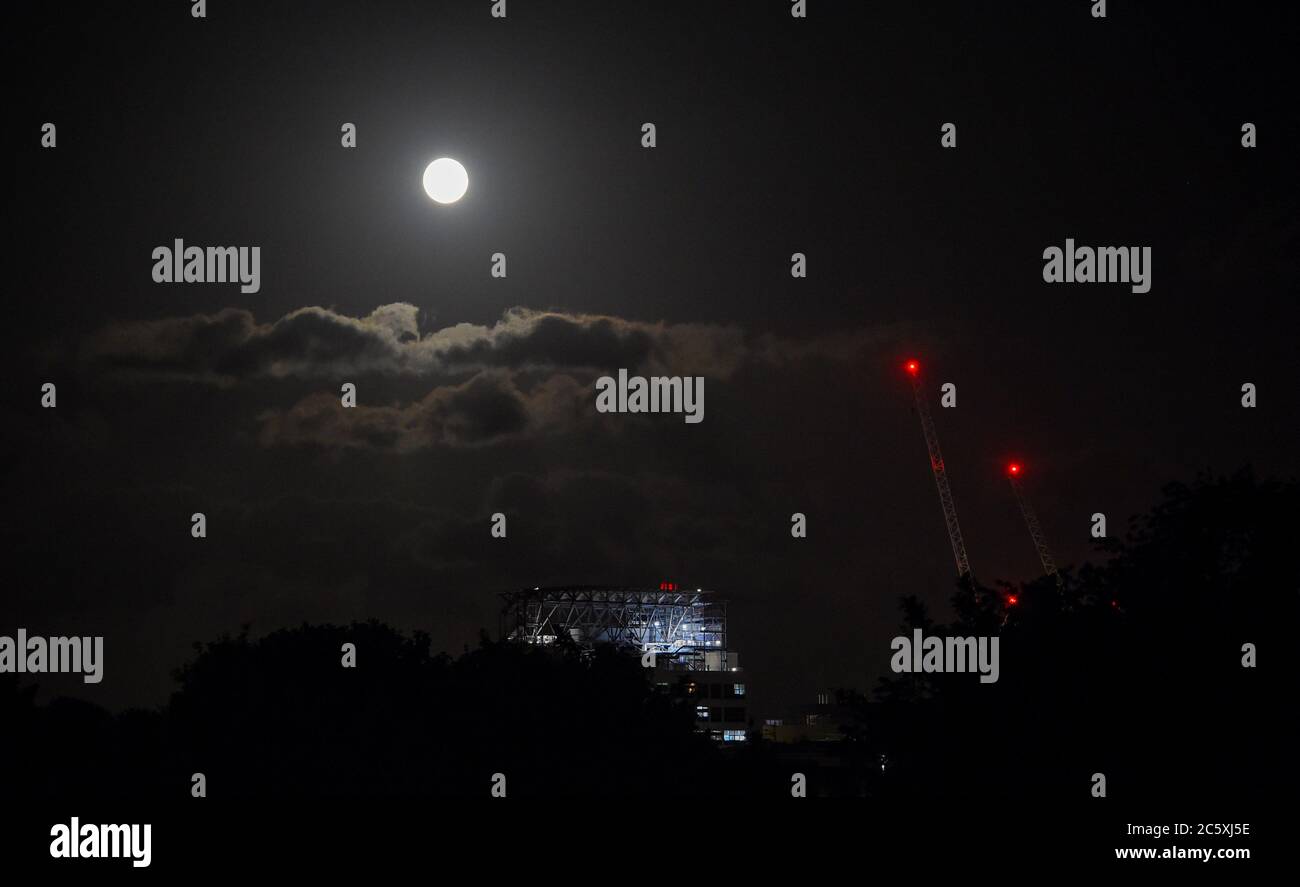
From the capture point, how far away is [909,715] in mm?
56062

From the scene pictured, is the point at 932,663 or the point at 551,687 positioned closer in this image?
the point at 932,663

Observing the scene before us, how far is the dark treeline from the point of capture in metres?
43.8

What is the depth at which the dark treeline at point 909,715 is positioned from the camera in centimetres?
4375

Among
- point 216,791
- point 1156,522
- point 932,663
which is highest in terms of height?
point 1156,522

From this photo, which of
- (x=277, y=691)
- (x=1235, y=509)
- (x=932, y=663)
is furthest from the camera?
(x=277, y=691)

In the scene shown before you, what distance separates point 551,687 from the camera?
93.5m
